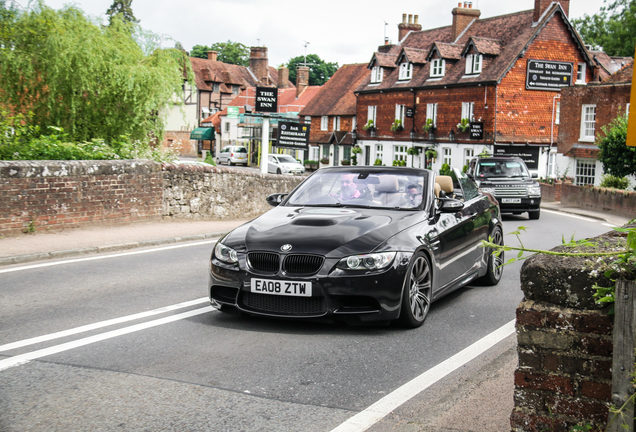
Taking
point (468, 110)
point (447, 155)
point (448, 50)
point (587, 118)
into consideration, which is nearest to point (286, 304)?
point (587, 118)

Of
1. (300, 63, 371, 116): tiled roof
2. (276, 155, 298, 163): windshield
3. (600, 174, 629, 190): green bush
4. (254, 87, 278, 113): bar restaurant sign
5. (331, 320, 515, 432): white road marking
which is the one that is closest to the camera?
(331, 320, 515, 432): white road marking

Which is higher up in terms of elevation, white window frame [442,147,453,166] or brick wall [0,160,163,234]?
white window frame [442,147,453,166]

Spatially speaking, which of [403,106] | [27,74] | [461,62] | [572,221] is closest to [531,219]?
[572,221]

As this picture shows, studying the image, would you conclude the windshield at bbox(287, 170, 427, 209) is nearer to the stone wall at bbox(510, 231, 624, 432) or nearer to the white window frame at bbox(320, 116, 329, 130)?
the stone wall at bbox(510, 231, 624, 432)

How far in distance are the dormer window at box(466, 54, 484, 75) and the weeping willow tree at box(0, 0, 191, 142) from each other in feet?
106

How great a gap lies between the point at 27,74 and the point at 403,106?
39.6 m

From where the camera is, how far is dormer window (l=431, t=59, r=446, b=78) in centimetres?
4920

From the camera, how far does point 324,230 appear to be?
249 inches

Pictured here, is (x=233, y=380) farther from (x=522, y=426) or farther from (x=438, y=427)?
(x=522, y=426)

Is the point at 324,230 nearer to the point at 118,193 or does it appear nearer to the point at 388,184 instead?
the point at 388,184

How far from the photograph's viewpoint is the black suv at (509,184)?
68.5 feet

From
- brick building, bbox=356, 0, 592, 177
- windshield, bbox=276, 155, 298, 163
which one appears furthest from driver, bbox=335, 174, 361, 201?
windshield, bbox=276, 155, 298, 163

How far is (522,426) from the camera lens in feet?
10.6

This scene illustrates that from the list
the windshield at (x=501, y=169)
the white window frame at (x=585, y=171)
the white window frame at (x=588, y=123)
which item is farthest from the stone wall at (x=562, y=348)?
the white window frame at (x=588, y=123)
